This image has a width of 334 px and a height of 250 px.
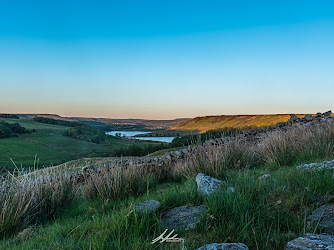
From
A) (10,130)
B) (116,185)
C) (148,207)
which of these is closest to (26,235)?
(148,207)

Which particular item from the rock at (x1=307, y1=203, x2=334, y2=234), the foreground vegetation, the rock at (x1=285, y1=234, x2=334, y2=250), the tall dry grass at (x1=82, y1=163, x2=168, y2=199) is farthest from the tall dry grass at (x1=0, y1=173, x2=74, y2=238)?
the rock at (x1=307, y1=203, x2=334, y2=234)

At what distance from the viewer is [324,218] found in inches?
87.9

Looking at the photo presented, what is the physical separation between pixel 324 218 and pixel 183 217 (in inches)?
53.3

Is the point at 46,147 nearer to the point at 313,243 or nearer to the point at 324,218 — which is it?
the point at 324,218

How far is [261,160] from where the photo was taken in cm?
661

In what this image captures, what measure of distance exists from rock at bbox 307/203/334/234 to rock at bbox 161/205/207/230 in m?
1.01

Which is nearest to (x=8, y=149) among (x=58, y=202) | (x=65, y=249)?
(x=58, y=202)

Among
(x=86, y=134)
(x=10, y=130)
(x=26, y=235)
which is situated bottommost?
(x=86, y=134)

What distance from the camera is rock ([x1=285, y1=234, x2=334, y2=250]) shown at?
5.22ft

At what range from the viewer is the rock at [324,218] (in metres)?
2.10

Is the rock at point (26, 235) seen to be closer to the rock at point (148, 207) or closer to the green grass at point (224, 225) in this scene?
the green grass at point (224, 225)

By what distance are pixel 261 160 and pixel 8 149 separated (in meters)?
28.0

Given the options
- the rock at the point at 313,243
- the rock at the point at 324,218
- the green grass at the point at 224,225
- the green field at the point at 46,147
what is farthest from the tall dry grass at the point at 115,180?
the green field at the point at 46,147

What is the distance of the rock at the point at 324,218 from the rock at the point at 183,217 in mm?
1011
